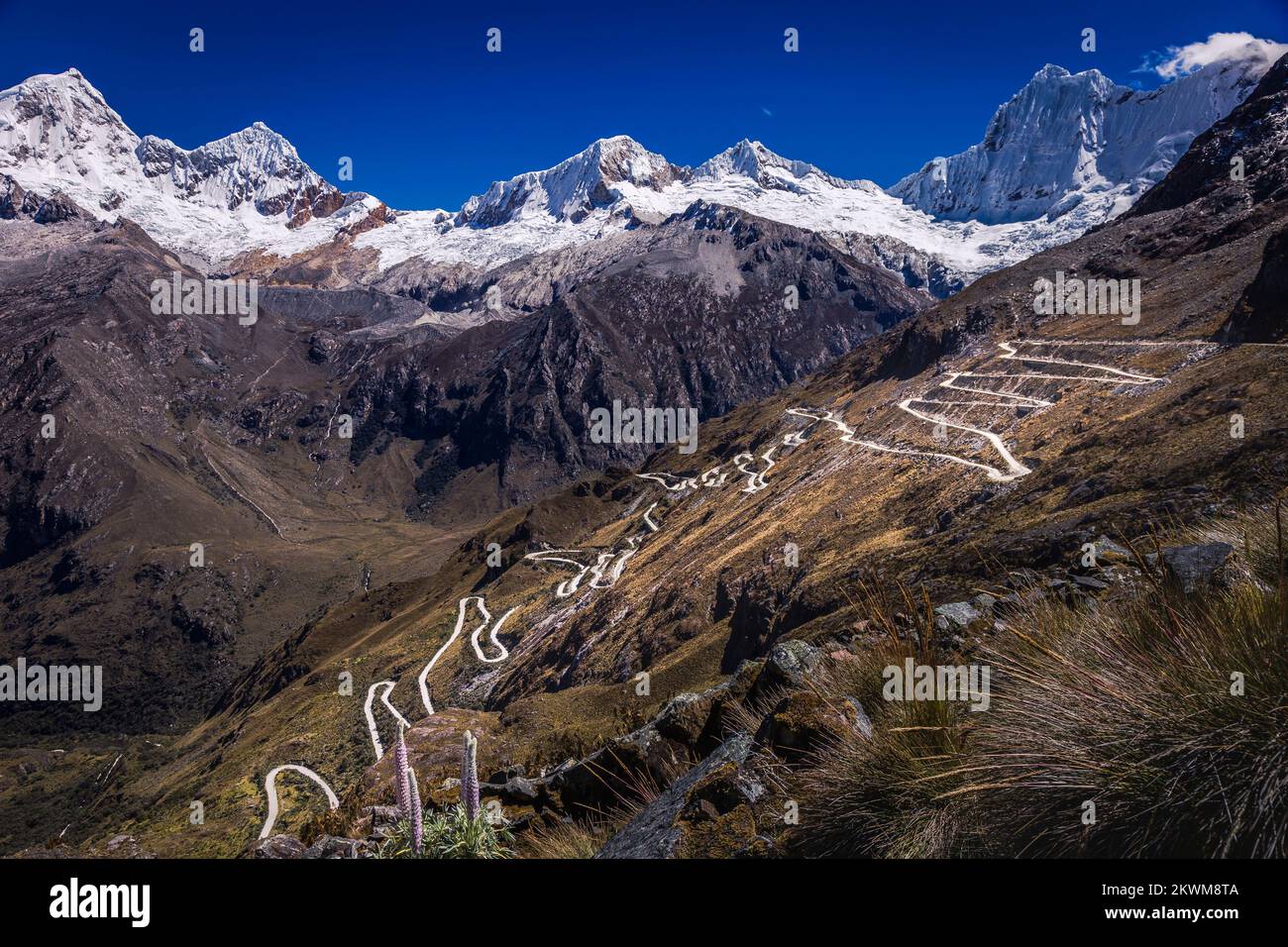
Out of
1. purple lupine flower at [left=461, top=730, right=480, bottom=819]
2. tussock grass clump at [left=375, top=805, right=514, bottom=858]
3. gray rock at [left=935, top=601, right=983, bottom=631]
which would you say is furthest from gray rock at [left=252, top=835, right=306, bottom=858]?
gray rock at [left=935, top=601, right=983, bottom=631]

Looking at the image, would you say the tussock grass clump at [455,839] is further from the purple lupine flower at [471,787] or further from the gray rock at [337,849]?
the gray rock at [337,849]

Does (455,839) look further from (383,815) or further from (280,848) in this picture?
(280,848)

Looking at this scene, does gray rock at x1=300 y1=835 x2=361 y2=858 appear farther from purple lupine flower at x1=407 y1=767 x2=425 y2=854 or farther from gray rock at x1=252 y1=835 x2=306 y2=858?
purple lupine flower at x1=407 y1=767 x2=425 y2=854

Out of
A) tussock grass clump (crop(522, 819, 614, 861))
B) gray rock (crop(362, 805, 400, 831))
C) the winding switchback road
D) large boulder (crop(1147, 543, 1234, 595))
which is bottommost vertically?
the winding switchback road

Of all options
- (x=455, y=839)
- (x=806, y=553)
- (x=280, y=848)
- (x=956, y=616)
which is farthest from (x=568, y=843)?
(x=806, y=553)

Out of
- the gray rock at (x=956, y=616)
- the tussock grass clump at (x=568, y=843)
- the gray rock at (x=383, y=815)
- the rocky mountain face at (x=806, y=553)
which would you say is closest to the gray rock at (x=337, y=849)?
the gray rock at (x=383, y=815)
